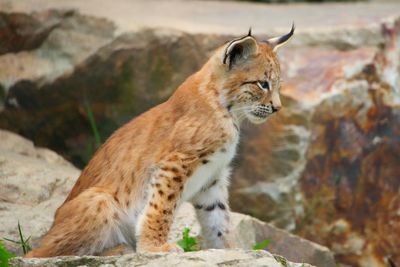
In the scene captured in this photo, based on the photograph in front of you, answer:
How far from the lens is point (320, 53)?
10094 millimetres

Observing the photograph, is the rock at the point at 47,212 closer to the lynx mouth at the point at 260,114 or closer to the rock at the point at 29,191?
the rock at the point at 29,191

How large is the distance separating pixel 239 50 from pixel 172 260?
7.69 ft

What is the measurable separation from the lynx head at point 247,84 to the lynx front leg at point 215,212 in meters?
0.54

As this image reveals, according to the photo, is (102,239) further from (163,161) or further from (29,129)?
(29,129)

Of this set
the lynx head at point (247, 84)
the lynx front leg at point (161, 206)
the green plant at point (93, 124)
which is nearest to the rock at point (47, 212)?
the green plant at point (93, 124)

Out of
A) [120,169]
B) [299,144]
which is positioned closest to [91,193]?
[120,169]

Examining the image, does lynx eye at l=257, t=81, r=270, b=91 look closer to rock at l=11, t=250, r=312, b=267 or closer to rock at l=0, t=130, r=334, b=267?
rock at l=0, t=130, r=334, b=267

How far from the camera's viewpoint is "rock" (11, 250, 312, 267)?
17.3 ft

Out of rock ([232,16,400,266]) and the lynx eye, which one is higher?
the lynx eye

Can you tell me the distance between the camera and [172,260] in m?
5.29

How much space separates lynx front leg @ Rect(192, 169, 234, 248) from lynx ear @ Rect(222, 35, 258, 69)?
2.90ft

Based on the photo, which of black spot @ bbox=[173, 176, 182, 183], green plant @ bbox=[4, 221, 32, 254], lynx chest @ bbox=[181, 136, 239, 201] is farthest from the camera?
green plant @ bbox=[4, 221, 32, 254]

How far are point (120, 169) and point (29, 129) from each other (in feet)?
10.9

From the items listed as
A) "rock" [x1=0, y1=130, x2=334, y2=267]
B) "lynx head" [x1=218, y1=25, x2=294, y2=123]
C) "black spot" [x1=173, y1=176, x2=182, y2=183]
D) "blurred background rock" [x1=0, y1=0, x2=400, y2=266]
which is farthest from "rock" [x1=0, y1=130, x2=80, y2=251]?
"lynx head" [x1=218, y1=25, x2=294, y2=123]
